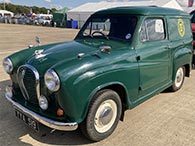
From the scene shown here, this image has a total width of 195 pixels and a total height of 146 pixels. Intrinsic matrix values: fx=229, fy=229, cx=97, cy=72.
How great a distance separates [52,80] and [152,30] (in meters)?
2.17

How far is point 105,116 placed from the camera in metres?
3.27

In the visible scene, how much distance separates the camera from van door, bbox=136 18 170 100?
3.77 meters

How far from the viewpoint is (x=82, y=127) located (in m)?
3.12

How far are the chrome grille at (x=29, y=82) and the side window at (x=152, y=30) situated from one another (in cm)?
185

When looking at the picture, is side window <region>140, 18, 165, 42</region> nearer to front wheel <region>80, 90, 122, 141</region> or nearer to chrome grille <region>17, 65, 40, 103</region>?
front wheel <region>80, 90, 122, 141</region>

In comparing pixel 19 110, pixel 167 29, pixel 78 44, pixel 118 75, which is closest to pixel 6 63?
pixel 19 110

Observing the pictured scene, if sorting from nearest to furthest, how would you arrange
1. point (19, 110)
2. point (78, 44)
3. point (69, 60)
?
point (69, 60) → point (19, 110) → point (78, 44)

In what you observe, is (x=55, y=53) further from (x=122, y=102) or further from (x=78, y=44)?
(x=122, y=102)

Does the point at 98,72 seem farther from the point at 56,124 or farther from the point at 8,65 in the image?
the point at 8,65

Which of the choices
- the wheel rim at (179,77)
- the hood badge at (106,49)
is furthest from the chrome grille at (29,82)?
the wheel rim at (179,77)

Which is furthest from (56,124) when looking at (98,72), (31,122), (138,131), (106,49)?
(138,131)

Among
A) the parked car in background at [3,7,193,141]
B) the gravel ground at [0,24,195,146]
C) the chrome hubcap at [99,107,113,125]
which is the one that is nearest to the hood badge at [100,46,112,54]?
the parked car in background at [3,7,193,141]

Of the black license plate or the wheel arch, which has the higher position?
the wheel arch

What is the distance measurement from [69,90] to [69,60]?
45 centimetres
